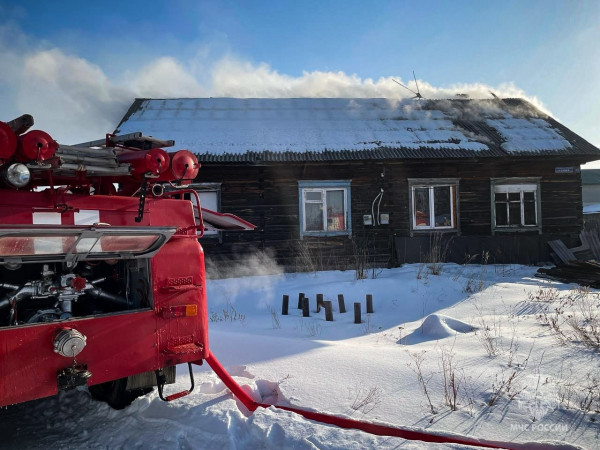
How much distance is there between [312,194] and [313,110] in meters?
3.84

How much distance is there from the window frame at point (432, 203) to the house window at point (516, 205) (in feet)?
4.16

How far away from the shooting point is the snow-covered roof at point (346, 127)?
1205cm

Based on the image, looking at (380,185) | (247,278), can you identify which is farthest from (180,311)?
(380,185)

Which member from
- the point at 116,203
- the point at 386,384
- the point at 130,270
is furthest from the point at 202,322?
the point at 386,384

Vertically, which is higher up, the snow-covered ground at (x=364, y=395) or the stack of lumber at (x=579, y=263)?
the stack of lumber at (x=579, y=263)

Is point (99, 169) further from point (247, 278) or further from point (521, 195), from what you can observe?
point (521, 195)

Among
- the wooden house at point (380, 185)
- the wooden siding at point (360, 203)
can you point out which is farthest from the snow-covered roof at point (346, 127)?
the wooden siding at point (360, 203)

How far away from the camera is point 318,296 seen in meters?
7.10

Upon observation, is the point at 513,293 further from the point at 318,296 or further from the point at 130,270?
the point at 130,270

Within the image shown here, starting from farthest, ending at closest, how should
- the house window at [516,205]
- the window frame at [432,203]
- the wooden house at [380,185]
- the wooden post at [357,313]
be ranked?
the house window at [516,205] < the window frame at [432,203] < the wooden house at [380,185] < the wooden post at [357,313]

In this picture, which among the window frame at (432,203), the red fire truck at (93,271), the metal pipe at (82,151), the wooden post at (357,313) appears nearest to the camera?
the red fire truck at (93,271)

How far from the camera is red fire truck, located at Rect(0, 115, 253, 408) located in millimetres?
2379

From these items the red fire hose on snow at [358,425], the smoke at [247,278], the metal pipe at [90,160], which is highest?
the metal pipe at [90,160]

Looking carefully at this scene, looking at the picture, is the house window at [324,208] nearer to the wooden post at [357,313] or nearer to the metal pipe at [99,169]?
the wooden post at [357,313]
